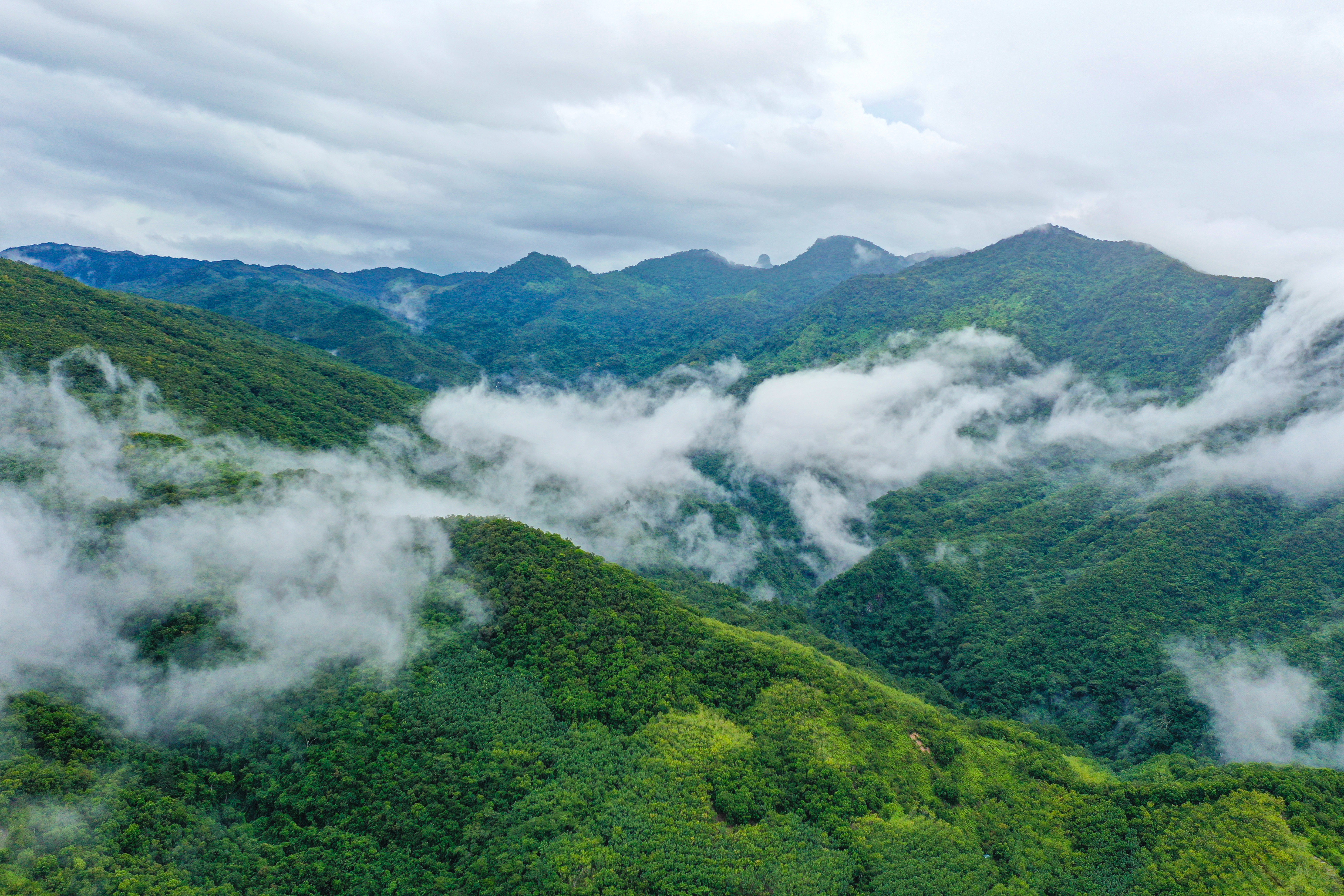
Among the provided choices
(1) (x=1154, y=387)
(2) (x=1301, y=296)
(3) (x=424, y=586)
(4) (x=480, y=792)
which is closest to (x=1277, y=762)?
(4) (x=480, y=792)

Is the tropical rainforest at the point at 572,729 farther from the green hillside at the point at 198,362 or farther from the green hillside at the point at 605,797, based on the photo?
the green hillside at the point at 198,362

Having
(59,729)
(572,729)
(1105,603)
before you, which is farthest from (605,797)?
(1105,603)

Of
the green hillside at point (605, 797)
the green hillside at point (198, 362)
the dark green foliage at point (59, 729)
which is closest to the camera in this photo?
the green hillside at point (605, 797)

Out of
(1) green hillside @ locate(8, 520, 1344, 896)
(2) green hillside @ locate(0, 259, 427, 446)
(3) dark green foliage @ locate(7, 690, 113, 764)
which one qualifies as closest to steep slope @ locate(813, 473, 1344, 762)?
(1) green hillside @ locate(8, 520, 1344, 896)

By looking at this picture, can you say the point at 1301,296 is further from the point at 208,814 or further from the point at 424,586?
the point at 208,814

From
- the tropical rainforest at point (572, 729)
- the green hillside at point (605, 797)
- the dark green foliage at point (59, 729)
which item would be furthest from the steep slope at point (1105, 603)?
the dark green foliage at point (59, 729)

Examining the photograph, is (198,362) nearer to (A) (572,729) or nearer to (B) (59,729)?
(B) (59,729)

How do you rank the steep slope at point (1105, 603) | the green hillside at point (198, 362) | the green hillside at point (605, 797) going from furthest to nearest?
the green hillside at point (198, 362), the steep slope at point (1105, 603), the green hillside at point (605, 797)

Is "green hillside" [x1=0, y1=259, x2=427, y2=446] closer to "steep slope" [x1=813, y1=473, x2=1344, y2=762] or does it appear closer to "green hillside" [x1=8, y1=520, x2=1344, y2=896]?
"green hillside" [x1=8, y1=520, x2=1344, y2=896]
